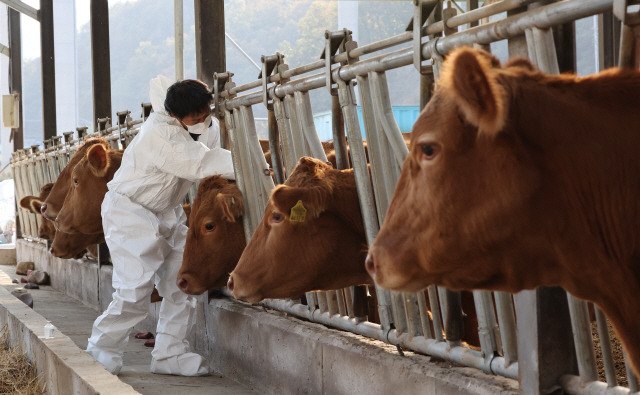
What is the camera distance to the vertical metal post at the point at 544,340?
112 inches

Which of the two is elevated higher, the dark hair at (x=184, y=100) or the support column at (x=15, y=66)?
the support column at (x=15, y=66)

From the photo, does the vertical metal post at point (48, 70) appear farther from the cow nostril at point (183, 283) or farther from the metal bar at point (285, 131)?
the metal bar at point (285, 131)

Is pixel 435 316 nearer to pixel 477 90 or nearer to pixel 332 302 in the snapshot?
pixel 332 302

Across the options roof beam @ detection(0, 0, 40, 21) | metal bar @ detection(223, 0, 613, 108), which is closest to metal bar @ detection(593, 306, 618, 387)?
metal bar @ detection(223, 0, 613, 108)

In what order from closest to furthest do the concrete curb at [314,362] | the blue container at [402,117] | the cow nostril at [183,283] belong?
the concrete curb at [314,362] → the cow nostril at [183,283] → the blue container at [402,117]

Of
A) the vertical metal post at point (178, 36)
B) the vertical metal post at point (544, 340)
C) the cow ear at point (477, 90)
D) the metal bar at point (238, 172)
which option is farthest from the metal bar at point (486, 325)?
the vertical metal post at point (178, 36)

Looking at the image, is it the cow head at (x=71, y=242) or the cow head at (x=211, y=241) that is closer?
the cow head at (x=211, y=241)

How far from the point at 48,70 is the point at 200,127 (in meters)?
12.3

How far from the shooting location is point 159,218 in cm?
591

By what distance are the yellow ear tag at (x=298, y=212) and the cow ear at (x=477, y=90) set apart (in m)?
1.99

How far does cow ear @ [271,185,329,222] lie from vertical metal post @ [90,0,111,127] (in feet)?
29.7

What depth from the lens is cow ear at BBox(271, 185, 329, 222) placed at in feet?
12.9

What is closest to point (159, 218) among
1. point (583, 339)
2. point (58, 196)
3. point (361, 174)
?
point (361, 174)

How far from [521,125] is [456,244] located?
0.36 metres
